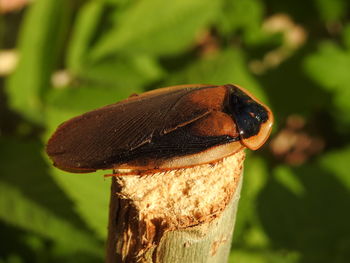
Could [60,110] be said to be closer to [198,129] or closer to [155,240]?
[198,129]

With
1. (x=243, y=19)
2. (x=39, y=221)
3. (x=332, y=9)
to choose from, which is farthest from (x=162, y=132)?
(x=332, y=9)

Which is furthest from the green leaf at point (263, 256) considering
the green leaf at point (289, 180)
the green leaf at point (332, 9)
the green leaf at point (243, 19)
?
the green leaf at point (332, 9)

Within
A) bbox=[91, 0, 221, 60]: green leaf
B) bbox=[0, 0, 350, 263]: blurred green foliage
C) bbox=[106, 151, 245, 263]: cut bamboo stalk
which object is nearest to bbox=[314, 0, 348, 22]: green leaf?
bbox=[0, 0, 350, 263]: blurred green foliage

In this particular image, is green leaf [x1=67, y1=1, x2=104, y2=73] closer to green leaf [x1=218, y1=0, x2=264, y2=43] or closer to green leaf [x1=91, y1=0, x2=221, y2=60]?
green leaf [x1=91, y1=0, x2=221, y2=60]

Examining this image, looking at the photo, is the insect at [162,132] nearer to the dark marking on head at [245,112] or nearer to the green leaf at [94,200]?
the dark marking on head at [245,112]

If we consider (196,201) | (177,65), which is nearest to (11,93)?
(177,65)

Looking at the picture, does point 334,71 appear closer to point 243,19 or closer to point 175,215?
point 243,19
